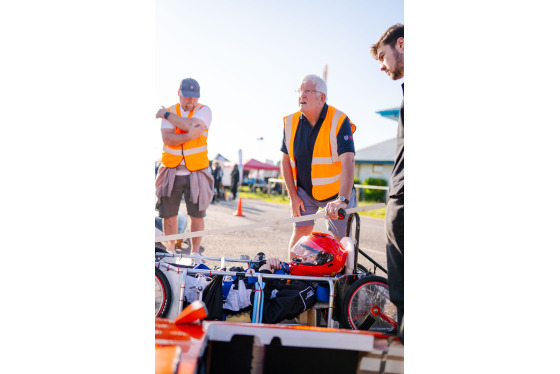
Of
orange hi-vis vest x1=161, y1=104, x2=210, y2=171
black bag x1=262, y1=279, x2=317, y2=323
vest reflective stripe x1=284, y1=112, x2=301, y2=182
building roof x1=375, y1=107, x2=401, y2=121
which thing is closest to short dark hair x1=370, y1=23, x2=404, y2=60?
building roof x1=375, y1=107, x2=401, y2=121

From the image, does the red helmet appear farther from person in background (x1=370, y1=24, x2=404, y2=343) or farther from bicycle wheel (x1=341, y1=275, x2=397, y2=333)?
person in background (x1=370, y1=24, x2=404, y2=343)

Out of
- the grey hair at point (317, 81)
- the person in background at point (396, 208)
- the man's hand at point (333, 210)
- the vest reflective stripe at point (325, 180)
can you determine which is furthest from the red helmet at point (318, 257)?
the grey hair at point (317, 81)

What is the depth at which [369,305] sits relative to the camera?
6.73 ft

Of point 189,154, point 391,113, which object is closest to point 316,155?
point 391,113

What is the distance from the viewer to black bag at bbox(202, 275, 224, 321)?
187cm

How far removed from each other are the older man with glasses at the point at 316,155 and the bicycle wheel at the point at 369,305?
1.58 ft

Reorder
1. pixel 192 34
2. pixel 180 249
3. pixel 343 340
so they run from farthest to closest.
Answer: pixel 180 249, pixel 192 34, pixel 343 340
